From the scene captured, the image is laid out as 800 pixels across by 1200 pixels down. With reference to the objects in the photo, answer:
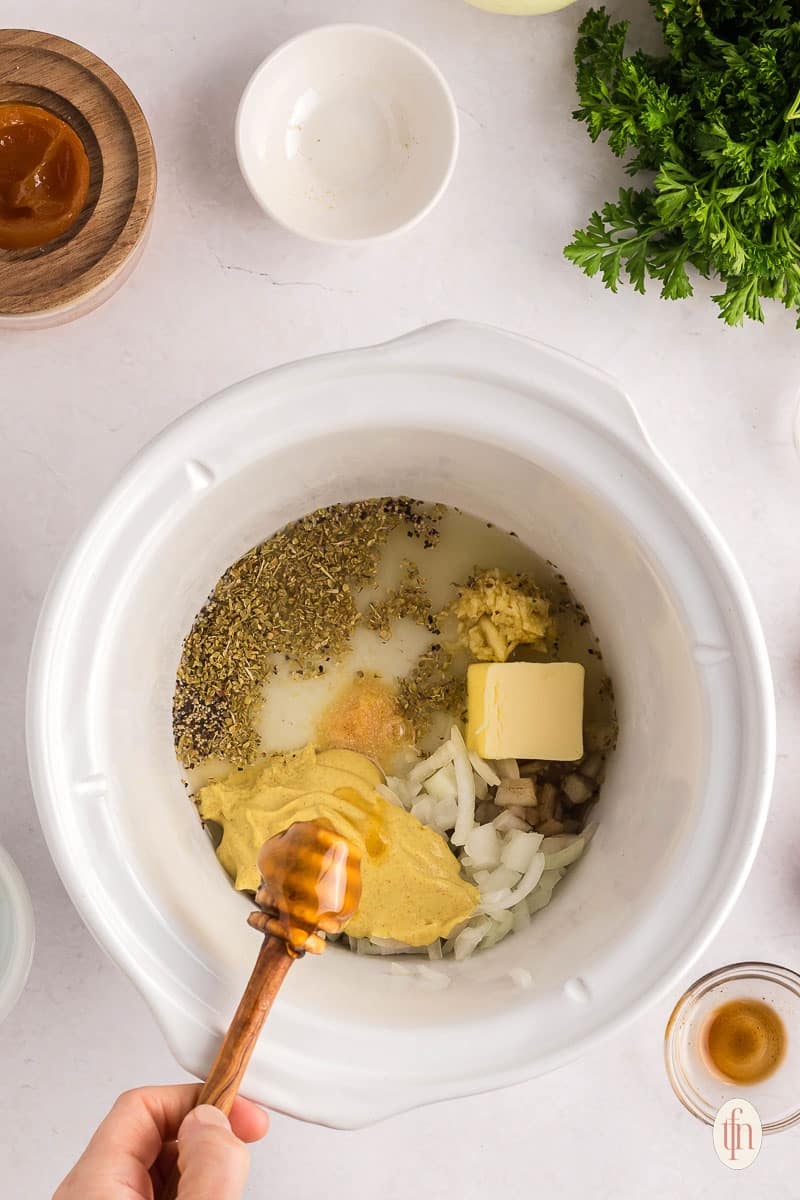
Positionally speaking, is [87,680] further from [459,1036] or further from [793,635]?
[793,635]

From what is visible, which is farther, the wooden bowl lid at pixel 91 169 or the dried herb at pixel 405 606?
the dried herb at pixel 405 606

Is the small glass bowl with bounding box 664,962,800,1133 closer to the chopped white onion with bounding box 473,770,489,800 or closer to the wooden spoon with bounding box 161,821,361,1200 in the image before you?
the chopped white onion with bounding box 473,770,489,800

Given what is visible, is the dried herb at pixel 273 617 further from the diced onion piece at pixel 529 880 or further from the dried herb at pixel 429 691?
the diced onion piece at pixel 529 880

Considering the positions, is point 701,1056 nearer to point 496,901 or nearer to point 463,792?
point 496,901

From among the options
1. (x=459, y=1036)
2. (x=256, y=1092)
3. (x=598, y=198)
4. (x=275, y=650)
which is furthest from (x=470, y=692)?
(x=598, y=198)

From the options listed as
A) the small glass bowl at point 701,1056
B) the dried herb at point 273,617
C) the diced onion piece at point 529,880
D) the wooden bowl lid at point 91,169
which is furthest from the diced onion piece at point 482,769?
the wooden bowl lid at point 91,169

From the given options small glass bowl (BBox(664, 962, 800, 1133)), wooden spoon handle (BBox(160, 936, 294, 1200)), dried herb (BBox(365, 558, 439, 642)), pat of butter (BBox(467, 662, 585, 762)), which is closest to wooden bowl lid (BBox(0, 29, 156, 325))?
dried herb (BBox(365, 558, 439, 642))
